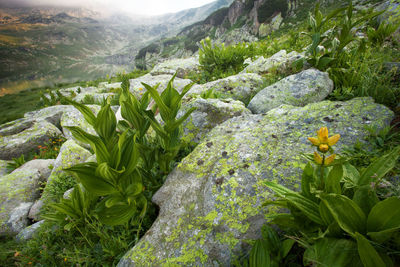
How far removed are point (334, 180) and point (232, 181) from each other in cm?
109

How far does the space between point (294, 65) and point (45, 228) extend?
637 centimetres

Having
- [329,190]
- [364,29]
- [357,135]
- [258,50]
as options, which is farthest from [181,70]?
[329,190]

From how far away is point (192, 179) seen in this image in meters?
2.46

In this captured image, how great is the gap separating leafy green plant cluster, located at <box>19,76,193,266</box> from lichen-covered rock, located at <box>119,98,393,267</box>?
33cm

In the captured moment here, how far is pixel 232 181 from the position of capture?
2.18 metres

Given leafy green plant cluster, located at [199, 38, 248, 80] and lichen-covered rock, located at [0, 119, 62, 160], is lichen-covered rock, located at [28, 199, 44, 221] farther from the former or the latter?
leafy green plant cluster, located at [199, 38, 248, 80]

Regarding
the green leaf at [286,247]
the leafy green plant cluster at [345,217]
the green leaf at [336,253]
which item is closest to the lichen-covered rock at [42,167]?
the green leaf at [286,247]

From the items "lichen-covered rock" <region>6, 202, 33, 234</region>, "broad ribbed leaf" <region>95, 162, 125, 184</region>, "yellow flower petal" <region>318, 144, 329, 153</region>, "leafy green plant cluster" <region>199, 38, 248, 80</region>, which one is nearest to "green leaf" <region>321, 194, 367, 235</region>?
"yellow flower petal" <region>318, 144, 329, 153</region>

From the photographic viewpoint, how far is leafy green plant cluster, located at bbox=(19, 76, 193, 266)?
193cm

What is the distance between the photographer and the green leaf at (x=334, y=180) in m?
1.24

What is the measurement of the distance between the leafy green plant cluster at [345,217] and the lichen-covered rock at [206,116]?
7.52 feet

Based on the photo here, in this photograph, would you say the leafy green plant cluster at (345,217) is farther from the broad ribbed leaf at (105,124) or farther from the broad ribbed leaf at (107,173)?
the broad ribbed leaf at (105,124)

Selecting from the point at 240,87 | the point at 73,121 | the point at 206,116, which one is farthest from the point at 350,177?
the point at 73,121

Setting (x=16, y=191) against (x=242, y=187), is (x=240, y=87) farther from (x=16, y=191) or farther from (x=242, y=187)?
(x=16, y=191)
